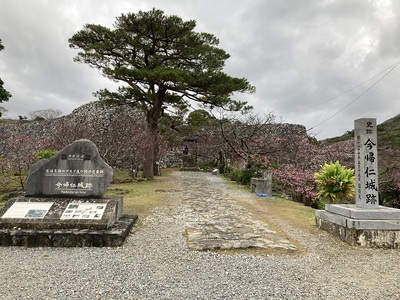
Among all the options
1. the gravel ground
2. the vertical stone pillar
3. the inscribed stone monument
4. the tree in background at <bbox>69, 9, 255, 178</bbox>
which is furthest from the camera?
the tree in background at <bbox>69, 9, 255, 178</bbox>

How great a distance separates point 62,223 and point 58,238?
0.32 m

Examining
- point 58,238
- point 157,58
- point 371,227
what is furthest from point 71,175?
point 157,58

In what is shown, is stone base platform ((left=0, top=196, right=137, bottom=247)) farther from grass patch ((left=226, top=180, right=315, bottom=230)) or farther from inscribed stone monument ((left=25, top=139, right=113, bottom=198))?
grass patch ((left=226, top=180, right=315, bottom=230))

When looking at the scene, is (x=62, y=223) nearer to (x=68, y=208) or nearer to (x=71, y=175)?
(x=68, y=208)

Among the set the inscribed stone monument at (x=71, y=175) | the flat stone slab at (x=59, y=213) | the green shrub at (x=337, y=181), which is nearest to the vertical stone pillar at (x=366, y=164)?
the green shrub at (x=337, y=181)

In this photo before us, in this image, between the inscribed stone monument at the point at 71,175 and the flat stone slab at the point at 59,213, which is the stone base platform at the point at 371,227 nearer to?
the flat stone slab at the point at 59,213

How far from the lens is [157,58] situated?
1448 cm

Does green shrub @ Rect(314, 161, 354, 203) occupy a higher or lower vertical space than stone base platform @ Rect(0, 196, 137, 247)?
higher

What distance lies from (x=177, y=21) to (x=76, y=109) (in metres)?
21.7

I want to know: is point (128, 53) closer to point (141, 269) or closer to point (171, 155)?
point (141, 269)

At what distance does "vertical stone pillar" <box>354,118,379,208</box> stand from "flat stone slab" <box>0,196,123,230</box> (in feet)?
14.6

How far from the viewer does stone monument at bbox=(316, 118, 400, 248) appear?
4848 millimetres

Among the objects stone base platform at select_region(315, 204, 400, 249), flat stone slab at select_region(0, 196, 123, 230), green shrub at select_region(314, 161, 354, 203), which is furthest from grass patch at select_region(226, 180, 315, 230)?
flat stone slab at select_region(0, 196, 123, 230)

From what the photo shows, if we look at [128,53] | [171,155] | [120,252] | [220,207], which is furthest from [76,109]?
[120,252]
